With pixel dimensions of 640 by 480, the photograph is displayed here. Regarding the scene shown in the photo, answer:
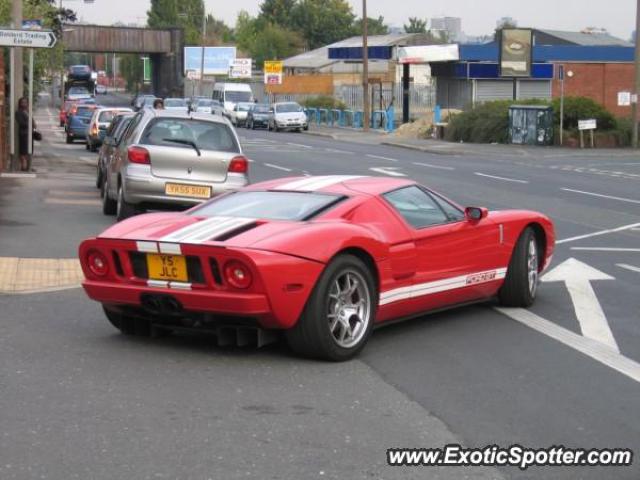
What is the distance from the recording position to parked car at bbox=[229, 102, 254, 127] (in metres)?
69.2

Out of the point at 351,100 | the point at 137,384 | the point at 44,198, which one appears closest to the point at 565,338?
the point at 137,384

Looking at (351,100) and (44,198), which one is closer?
(44,198)

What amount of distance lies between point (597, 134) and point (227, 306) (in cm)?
4273

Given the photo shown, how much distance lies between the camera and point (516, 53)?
58.3 m

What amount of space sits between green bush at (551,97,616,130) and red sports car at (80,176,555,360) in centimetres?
4002

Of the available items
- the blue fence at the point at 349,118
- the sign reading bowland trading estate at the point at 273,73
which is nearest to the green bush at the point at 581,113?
the blue fence at the point at 349,118

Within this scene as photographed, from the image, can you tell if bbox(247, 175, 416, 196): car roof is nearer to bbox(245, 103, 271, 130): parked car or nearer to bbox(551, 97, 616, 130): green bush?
bbox(551, 97, 616, 130): green bush

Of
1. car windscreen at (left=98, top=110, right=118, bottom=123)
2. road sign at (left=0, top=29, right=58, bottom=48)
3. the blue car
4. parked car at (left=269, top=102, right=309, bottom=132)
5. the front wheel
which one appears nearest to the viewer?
the front wheel

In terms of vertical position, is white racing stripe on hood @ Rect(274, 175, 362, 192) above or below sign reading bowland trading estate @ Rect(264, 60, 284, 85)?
below

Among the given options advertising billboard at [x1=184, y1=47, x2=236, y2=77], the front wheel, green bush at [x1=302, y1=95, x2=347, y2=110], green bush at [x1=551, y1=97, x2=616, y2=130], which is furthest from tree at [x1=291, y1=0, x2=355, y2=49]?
the front wheel

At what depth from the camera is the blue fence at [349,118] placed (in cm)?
6334

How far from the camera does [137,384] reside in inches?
281

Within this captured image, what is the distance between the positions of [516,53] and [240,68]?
4983cm

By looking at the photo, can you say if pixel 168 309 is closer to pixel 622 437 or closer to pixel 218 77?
pixel 622 437
